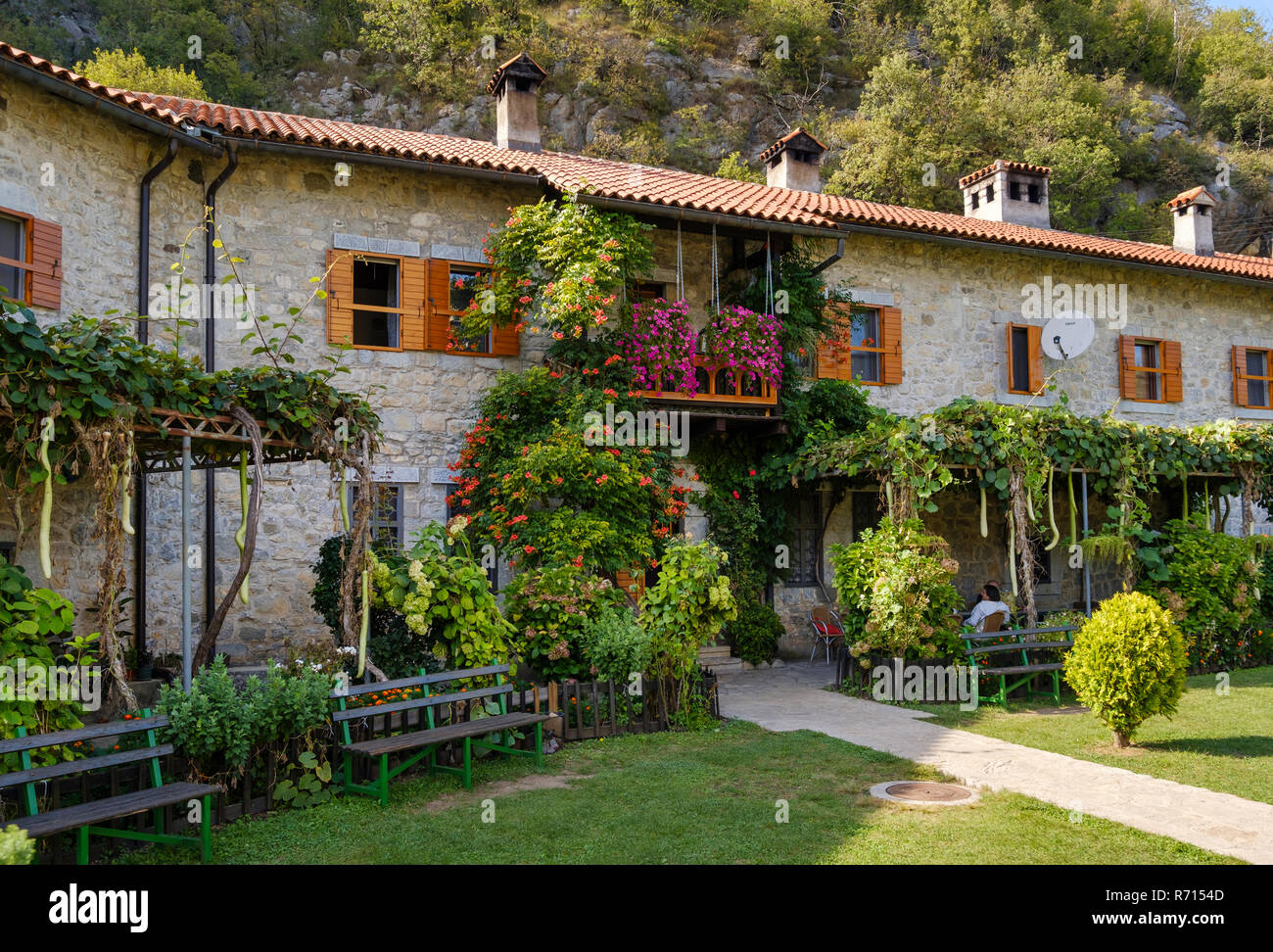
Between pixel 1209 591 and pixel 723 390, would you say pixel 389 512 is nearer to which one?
pixel 723 390

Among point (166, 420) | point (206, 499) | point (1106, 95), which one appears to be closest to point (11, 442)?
point (166, 420)

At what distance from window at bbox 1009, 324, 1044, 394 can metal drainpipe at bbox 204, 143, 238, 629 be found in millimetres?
12005

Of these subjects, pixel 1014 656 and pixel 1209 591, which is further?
pixel 1209 591

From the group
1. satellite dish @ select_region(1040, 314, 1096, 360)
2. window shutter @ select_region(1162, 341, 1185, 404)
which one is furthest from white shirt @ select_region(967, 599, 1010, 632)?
window shutter @ select_region(1162, 341, 1185, 404)

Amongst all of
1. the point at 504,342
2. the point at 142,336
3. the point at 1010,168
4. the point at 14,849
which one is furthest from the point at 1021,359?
the point at 14,849

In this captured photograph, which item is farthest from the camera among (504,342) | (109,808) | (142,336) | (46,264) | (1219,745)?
(504,342)

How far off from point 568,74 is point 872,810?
29.4 meters

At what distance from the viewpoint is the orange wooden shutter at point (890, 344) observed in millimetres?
14688

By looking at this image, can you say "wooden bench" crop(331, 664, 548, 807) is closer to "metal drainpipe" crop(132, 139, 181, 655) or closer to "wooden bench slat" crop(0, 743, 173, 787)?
"wooden bench slat" crop(0, 743, 173, 787)

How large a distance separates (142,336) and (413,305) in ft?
10.1

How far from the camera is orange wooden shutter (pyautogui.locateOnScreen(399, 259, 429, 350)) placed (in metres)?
12.0

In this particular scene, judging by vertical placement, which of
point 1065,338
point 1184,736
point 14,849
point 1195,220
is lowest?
point 1184,736

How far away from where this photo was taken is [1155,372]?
16734 millimetres

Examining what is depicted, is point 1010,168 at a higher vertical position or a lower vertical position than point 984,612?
higher
